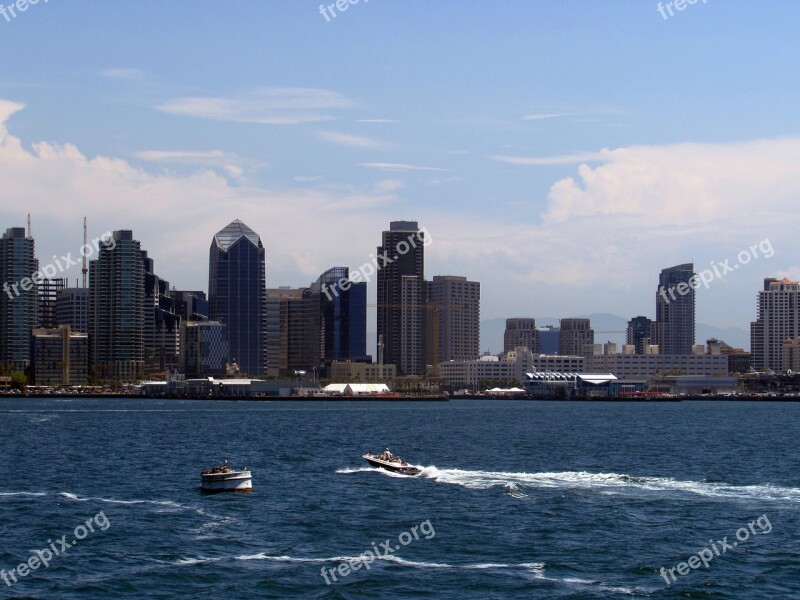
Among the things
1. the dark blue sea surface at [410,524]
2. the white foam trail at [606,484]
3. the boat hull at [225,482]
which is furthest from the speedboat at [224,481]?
the white foam trail at [606,484]

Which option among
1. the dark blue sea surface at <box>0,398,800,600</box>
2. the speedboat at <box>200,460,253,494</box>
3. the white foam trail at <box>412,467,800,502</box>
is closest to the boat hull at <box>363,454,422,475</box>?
the white foam trail at <box>412,467,800,502</box>

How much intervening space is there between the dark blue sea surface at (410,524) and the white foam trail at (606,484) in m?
0.20

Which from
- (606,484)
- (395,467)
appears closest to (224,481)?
(395,467)

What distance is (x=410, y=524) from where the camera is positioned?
63.9m

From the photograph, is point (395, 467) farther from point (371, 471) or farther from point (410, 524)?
point (410, 524)

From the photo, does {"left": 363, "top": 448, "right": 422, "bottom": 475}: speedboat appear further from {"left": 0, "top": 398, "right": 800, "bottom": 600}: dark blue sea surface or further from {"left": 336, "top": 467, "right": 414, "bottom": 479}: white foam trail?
{"left": 0, "top": 398, "right": 800, "bottom": 600}: dark blue sea surface

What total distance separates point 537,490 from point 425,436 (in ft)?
218

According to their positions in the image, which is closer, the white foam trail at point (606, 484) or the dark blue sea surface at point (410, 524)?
the dark blue sea surface at point (410, 524)

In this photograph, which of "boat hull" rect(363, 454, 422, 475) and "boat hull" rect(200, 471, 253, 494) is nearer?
"boat hull" rect(200, 471, 253, 494)

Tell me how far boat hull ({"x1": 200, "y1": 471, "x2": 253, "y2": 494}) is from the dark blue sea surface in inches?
39.2

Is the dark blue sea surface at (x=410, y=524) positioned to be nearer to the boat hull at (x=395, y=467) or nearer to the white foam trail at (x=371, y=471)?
the white foam trail at (x=371, y=471)

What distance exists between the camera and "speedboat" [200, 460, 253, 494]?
250 ft

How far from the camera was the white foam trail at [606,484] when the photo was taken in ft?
251

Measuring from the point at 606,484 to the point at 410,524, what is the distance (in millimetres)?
20603
